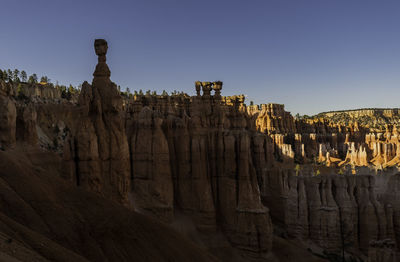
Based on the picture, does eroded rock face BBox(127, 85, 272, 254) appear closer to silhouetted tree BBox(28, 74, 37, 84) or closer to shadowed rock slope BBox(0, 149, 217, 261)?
shadowed rock slope BBox(0, 149, 217, 261)

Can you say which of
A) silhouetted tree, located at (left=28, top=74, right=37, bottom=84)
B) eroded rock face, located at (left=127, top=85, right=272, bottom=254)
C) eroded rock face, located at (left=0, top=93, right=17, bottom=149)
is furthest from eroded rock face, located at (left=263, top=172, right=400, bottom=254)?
silhouetted tree, located at (left=28, top=74, right=37, bottom=84)

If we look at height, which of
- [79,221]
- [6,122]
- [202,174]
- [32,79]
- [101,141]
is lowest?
[79,221]

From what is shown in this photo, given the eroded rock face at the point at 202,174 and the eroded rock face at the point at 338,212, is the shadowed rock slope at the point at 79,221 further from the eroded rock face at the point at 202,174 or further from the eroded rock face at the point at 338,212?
the eroded rock face at the point at 338,212

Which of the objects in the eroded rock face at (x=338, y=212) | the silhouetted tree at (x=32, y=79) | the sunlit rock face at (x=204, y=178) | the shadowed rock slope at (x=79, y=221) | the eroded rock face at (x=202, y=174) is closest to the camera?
the shadowed rock slope at (x=79, y=221)

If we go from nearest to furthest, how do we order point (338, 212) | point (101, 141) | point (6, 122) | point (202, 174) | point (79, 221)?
point (79, 221) → point (101, 141) → point (6, 122) → point (202, 174) → point (338, 212)

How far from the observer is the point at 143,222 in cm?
1681

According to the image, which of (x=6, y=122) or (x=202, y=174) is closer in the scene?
(x=6, y=122)

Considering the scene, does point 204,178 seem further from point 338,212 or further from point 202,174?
point 338,212

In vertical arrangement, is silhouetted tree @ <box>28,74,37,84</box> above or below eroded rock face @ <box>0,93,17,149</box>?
above

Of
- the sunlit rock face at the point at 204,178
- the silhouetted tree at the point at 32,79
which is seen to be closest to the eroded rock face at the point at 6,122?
the sunlit rock face at the point at 204,178

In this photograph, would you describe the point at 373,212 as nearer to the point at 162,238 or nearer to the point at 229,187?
the point at 229,187

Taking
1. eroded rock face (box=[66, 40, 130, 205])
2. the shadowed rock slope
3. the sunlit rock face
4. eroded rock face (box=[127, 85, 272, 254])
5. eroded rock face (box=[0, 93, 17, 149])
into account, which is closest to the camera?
the shadowed rock slope

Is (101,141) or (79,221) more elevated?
(101,141)

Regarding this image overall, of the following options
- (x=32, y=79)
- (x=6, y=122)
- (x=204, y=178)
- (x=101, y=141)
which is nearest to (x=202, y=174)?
(x=204, y=178)
